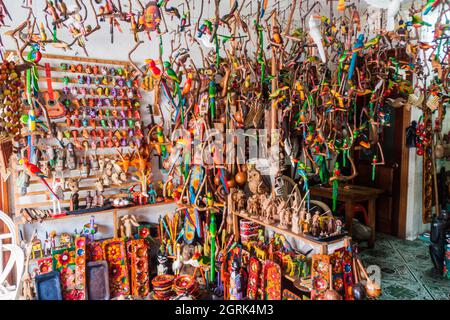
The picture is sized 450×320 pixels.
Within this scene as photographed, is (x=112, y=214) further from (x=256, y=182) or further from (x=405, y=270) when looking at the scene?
(x=405, y=270)

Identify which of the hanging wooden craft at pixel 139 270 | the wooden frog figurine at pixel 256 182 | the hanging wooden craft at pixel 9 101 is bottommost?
the hanging wooden craft at pixel 139 270

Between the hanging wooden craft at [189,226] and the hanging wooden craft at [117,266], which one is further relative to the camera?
the hanging wooden craft at [189,226]

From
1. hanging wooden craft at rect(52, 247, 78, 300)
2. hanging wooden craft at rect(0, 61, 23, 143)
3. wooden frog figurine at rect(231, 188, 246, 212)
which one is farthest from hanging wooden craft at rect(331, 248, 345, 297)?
hanging wooden craft at rect(0, 61, 23, 143)

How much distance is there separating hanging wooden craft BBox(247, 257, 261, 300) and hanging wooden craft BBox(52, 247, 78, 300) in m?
1.52

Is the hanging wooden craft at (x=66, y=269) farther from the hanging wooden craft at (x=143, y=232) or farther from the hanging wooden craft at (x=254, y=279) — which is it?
the hanging wooden craft at (x=254, y=279)

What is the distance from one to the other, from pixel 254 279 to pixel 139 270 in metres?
1.18

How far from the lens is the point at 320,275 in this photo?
223 cm

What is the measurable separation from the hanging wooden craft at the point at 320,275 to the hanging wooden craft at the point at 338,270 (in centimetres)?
5

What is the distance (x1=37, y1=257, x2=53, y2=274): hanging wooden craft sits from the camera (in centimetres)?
293

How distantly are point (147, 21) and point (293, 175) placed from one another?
289 cm

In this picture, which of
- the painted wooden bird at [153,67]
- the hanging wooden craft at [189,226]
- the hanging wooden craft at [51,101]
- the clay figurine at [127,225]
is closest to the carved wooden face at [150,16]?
the painted wooden bird at [153,67]

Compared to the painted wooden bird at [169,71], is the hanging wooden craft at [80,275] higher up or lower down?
lower down

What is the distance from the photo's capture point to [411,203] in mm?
4953

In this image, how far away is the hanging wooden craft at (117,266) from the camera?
3143 mm
